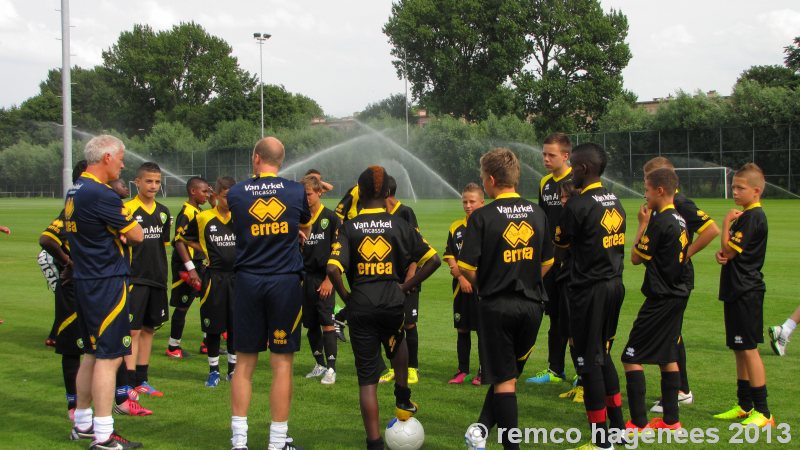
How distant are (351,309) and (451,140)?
189 ft

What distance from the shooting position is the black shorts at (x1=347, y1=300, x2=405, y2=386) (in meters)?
6.11

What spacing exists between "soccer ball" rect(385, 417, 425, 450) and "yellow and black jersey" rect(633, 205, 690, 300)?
226 cm

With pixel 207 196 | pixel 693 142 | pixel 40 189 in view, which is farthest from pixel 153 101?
pixel 207 196

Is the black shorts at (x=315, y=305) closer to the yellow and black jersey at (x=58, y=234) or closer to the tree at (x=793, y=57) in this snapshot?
the yellow and black jersey at (x=58, y=234)

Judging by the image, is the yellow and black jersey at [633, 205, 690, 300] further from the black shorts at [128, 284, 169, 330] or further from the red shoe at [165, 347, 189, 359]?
the red shoe at [165, 347, 189, 359]

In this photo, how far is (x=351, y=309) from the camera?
616cm

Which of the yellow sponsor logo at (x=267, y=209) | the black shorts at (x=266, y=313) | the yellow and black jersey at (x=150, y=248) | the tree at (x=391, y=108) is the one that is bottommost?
the black shorts at (x=266, y=313)

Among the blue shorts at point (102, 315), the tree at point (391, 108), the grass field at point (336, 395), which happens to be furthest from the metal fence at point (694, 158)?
the blue shorts at point (102, 315)

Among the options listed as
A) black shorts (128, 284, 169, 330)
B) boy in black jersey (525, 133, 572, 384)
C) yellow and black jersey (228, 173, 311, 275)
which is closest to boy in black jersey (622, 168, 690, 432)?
boy in black jersey (525, 133, 572, 384)

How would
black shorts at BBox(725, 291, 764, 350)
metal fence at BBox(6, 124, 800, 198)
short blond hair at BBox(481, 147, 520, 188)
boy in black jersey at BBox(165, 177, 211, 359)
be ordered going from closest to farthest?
1. short blond hair at BBox(481, 147, 520, 188)
2. black shorts at BBox(725, 291, 764, 350)
3. boy in black jersey at BBox(165, 177, 211, 359)
4. metal fence at BBox(6, 124, 800, 198)

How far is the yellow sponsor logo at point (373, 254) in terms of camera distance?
6145mm

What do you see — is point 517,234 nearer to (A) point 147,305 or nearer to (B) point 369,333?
(B) point 369,333

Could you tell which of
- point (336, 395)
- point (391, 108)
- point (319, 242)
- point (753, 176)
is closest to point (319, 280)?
point (319, 242)

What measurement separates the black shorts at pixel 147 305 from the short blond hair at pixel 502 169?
4294mm
